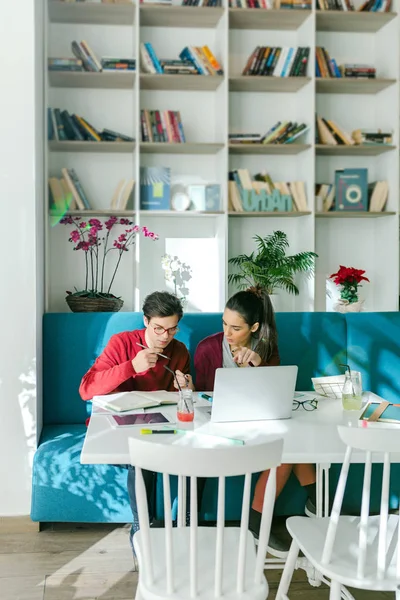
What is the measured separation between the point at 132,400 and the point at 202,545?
69 cm

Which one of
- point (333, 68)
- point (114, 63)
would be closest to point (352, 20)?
point (333, 68)

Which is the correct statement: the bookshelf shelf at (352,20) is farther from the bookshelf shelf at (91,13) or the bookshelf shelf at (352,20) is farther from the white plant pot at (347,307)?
the white plant pot at (347,307)

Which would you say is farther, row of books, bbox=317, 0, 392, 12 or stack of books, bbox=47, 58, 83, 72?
row of books, bbox=317, 0, 392, 12

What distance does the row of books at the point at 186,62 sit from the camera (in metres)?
4.22

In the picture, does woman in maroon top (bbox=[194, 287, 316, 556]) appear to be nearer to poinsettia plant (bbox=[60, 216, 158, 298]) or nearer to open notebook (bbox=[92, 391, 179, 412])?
open notebook (bbox=[92, 391, 179, 412])

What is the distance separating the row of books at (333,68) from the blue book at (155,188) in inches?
47.1

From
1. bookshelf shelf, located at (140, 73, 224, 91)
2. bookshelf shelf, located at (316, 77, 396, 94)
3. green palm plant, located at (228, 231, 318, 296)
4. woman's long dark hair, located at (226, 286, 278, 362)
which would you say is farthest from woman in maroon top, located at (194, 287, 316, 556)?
bookshelf shelf, located at (316, 77, 396, 94)

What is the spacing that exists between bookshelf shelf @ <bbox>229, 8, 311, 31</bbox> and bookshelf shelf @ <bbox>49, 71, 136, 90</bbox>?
78cm

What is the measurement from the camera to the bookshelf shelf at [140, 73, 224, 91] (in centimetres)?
418

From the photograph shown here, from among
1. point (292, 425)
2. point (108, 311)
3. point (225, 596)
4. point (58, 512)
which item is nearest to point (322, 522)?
point (292, 425)

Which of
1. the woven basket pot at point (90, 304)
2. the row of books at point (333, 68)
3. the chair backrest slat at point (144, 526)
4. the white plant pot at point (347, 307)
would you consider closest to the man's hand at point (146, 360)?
the chair backrest slat at point (144, 526)

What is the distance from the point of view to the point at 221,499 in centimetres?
159

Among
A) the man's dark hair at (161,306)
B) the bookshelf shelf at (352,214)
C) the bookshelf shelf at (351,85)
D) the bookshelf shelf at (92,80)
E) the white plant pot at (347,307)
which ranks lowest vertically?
the white plant pot at (347,307)

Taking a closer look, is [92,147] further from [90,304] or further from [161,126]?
[90,304]
